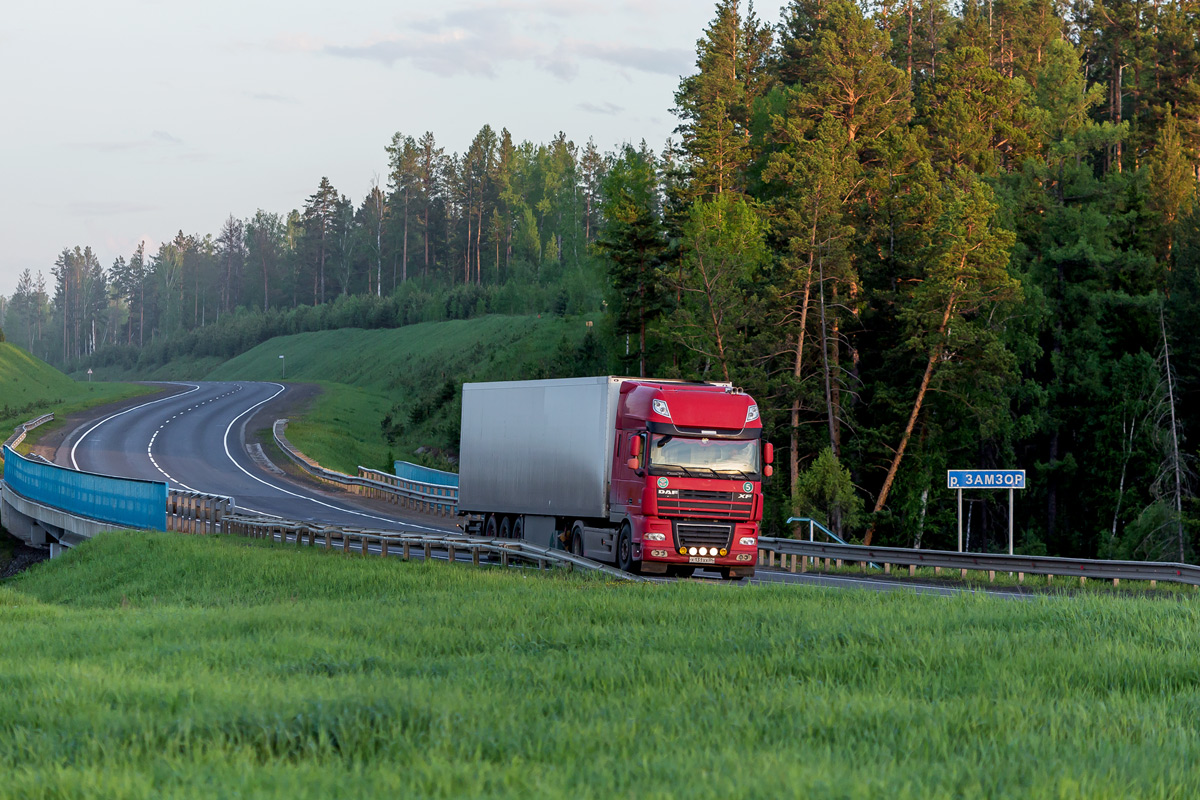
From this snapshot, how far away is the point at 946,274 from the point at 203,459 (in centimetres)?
3606

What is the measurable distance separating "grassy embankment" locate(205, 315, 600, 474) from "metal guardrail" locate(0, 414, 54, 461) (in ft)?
45.2

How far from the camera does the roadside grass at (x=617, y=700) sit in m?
6.50

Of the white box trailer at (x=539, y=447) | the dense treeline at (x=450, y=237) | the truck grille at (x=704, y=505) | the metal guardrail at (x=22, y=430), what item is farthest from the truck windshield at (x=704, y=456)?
the dense treeline at (x=450, y=237)

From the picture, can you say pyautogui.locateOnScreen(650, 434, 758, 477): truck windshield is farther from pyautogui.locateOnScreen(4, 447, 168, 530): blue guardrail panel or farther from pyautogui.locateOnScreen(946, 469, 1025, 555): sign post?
pyautogui.locateOnScreen(4, 447, 168, 530): blue guardrail panel

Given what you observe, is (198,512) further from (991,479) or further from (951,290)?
(951,290)

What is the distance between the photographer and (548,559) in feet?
78.5

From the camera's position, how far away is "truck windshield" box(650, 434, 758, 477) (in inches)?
878

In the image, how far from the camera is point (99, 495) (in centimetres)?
3831

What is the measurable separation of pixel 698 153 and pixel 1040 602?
51.6 meters

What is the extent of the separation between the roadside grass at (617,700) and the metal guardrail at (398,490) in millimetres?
28094

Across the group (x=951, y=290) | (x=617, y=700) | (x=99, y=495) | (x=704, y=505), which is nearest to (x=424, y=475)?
(x=99, y=495)

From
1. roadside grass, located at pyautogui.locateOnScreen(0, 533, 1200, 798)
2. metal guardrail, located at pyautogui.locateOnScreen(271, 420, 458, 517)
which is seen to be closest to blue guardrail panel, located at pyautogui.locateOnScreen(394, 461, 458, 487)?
metal guardrail, located at pyautogui.locateOnScreen(271, 420, 458, 517)

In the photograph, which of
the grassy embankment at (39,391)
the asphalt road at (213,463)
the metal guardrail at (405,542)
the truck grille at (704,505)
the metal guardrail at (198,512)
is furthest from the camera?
the grassy embankment at (39,391)

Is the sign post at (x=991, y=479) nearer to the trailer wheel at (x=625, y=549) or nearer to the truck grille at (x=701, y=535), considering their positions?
the truck grille at (x=701, y=535)
